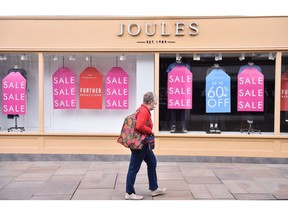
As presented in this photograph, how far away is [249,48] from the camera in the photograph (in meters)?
7.79

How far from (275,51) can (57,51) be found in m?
5.18

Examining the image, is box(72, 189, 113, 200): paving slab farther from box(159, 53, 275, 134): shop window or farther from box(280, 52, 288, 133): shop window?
box(280, 52, 288, 133): shop window

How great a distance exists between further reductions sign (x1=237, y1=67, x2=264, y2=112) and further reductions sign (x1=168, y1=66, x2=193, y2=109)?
4.10 feet

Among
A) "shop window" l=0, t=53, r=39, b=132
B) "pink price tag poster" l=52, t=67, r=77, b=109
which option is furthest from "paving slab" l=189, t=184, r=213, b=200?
"shop window" l=0, t=53, r=39, b=132

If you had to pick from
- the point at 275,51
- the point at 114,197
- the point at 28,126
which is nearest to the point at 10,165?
the point at 28,126

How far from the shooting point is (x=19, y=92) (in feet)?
27.6

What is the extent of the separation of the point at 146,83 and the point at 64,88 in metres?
2.10

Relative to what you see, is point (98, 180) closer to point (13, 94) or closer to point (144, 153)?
point (144, 153)

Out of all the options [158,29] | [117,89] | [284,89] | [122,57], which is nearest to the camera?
[158,29]

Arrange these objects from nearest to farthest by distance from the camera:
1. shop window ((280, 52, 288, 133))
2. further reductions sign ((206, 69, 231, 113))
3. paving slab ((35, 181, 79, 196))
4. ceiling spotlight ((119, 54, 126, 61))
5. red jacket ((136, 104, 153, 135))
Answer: red jacket ((136, 104, 153, 135)) < paving slab ((35, 181, 79, 196)) < shop window ((280, 52, 288, 133)) < further reductions sign ((206, 69, 231, 113)) < ceiling spotlight ((119, 54, 126, 61))

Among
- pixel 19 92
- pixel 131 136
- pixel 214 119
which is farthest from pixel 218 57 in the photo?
pixel 19 92

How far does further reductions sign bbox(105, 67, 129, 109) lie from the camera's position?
8453 mm

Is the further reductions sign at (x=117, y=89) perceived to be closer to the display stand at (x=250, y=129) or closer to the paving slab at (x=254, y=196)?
the display stand at (x=250, y=129)

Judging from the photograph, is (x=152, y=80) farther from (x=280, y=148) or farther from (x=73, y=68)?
(x=280, y=148)
